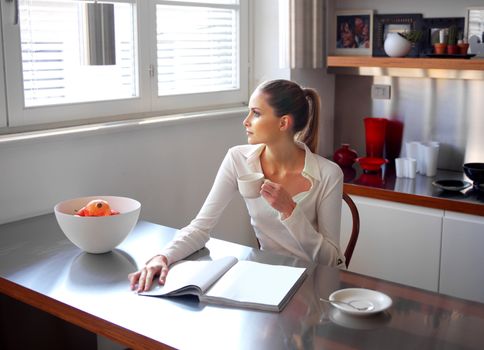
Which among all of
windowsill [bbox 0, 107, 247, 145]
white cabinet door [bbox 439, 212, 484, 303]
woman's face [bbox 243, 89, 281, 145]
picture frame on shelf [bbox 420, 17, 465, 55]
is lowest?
white cabinet door [bbox 439, 212, 484, 303]

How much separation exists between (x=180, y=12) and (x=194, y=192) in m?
0.84

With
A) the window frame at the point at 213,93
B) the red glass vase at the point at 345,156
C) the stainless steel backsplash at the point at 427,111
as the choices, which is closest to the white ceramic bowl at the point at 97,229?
the window frame at the point at 213,93

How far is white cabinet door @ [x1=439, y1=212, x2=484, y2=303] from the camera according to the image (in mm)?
2848

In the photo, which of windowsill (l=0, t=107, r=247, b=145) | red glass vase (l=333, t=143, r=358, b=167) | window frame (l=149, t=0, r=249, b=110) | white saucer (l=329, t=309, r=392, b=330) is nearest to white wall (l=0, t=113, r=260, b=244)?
windowsill (l=0, t=107, r=247, b=145)

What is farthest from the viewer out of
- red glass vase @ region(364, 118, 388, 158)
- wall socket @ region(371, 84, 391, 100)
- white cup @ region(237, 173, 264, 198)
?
wall socket @ region(371, 84, 391, 100)

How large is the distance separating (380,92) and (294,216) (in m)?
1.77

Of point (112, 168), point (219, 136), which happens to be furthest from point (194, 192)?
point (112, 168)

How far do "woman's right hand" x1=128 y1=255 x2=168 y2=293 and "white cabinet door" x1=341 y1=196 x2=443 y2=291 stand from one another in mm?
1494

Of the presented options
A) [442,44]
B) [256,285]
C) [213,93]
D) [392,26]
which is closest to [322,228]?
[256,285]

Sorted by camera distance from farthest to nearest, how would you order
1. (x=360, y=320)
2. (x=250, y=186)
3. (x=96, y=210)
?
(x=96, y=210), (x=250, y=186), (x=360, y=320)

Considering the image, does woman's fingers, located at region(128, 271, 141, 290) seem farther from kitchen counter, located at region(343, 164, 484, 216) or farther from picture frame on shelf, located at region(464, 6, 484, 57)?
picture frame on shelf, located at region(464, 6, 484, 57)

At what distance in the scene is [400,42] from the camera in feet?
10.8

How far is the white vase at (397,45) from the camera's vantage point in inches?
130

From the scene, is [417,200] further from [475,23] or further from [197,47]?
[197,47]
